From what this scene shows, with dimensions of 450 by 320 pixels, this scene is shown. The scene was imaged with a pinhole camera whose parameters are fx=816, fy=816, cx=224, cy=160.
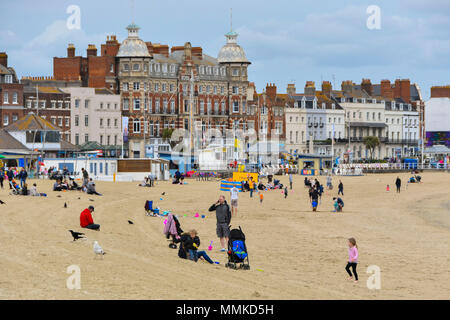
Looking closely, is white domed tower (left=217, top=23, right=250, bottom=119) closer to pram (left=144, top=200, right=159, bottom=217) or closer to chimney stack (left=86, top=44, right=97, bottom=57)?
chimney stack (left=86, top=44, right=97, bottom=57)

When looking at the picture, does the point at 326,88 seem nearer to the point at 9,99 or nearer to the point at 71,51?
the point at 71,51

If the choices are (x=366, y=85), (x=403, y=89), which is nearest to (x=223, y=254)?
(x=366, y=85)

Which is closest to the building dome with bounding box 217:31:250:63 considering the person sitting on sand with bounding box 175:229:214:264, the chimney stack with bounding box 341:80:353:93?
the chimney stack with bounding box 341:80:353:93

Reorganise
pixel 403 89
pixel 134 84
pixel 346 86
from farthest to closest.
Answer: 1. pixel 403 89
2. pixel 346 86
3. pixel 134 84

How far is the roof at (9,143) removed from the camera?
6682 centimetres

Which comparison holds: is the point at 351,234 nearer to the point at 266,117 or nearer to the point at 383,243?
the point at 383,243

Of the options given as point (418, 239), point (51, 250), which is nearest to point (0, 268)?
point (51, 250)

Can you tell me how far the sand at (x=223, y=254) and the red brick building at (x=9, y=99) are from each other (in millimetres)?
42657

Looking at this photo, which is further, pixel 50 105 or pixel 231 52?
pixel 231 52

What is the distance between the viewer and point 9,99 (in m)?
84.8

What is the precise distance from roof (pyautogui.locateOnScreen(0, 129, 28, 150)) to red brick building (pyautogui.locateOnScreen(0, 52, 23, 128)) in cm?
1600

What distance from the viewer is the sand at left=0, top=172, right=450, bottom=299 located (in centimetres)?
1775

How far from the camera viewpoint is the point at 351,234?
102ft

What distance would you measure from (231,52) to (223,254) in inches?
→ 3220
